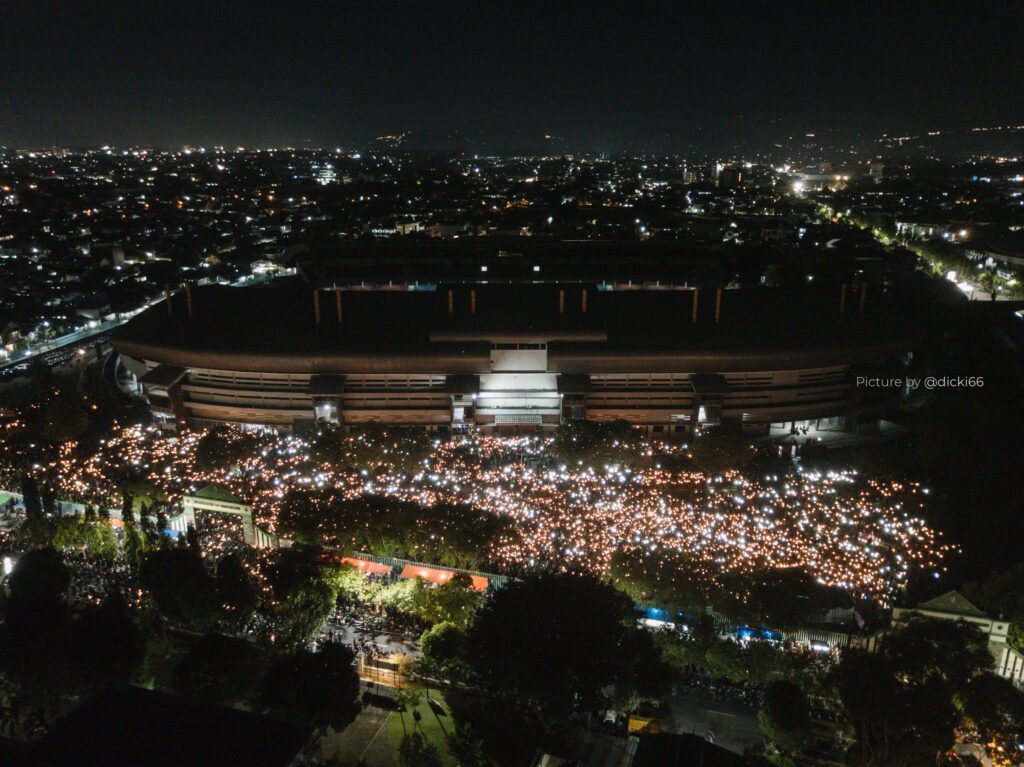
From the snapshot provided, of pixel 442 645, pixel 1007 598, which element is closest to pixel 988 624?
pixel 1007 598

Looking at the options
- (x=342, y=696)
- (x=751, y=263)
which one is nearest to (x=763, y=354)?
(x=342, y=696)

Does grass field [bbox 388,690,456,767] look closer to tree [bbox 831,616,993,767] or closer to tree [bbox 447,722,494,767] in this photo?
tree [bbox 447,722,494,767]

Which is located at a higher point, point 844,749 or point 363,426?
point 363,426

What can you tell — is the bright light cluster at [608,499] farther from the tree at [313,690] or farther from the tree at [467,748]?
the tree at [313,690]

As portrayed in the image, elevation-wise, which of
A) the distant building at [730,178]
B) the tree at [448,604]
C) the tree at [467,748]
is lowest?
the tree at [467,748]

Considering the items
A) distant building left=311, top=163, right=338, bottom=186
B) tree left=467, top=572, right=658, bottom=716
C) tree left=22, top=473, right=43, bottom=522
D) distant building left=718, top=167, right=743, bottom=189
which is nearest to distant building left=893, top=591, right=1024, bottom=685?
tree left=467, top=572, right=658, bottom=716

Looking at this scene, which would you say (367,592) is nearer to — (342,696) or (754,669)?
(342,696)

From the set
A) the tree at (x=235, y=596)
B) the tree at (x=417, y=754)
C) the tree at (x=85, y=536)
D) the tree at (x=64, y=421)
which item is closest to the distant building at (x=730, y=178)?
the tree at (x=64, y=421)

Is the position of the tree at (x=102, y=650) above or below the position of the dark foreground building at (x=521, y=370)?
below
